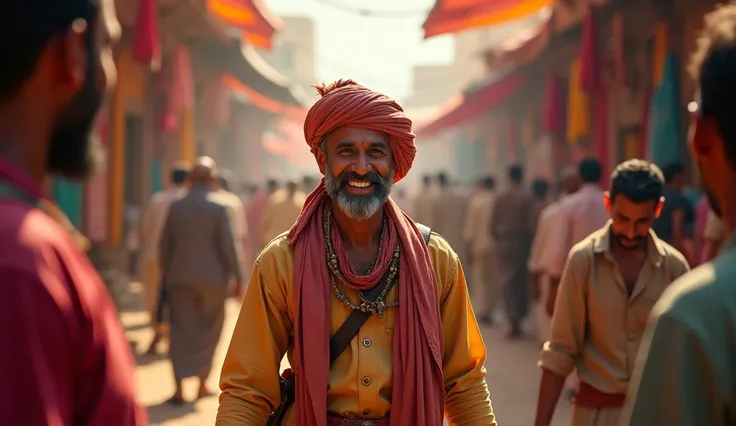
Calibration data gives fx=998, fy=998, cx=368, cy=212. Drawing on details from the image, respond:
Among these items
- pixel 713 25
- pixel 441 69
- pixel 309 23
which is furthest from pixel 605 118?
pixel 441 69

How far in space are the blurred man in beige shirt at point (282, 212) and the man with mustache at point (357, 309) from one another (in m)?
10.4

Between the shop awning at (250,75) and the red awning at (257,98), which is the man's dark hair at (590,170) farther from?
the red awning at (257,98)

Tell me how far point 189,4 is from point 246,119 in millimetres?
18092

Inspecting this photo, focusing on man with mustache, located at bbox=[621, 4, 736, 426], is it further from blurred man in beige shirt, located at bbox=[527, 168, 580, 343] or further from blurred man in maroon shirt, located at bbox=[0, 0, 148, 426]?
blurred man in beige shirt, located at bbox=[527, 168, 580, 343]

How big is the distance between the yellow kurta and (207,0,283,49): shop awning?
13.3 metres

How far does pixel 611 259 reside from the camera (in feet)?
13.1

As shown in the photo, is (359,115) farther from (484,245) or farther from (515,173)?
(484,245)

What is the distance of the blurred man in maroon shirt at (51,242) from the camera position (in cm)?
137

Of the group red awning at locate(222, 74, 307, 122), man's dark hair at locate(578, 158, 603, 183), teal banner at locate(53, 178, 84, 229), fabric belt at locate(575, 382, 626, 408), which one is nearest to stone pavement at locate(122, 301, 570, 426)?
teal banner at locate(53, 178, 84, 229)

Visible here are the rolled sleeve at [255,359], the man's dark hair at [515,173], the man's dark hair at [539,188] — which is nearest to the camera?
the rolled sleeve at [255,359]

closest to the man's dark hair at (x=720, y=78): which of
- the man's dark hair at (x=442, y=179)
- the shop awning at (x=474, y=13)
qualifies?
the shop awning at (x=474, y=13)

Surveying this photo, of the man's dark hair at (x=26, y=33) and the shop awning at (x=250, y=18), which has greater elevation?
the shop awning at (x=250, y=18)

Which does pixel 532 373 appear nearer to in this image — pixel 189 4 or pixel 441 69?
pixel 189 4

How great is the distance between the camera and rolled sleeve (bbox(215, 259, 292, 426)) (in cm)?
291
